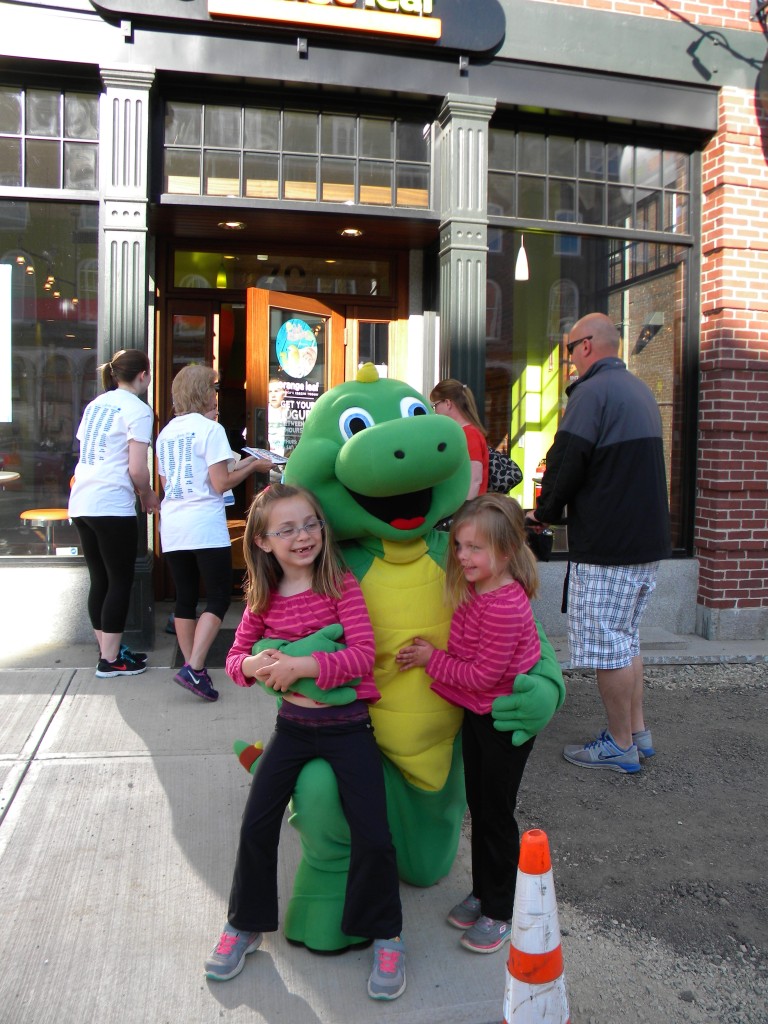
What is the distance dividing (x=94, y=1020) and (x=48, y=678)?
2772mm

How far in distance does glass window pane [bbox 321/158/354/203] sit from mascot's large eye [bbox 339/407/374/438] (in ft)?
11.7

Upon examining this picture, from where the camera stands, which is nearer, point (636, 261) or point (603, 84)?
point (603, 84)

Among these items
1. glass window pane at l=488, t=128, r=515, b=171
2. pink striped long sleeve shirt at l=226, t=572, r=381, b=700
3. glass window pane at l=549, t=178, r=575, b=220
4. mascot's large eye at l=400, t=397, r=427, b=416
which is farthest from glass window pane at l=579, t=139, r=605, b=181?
pink striped long sleeve shirt at l=226, t=572, r=381, b=700

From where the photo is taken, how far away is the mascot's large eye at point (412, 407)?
2.57m

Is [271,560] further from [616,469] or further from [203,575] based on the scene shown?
[203,575]

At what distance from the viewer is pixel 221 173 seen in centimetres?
550

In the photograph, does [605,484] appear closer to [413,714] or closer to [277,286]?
[413,714]

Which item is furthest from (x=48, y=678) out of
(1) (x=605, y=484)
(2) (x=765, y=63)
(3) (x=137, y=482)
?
(2) (x=765, y=63)

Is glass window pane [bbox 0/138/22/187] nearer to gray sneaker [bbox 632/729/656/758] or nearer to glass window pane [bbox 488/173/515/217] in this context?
glass window pane [bbox 488/173/515/217]

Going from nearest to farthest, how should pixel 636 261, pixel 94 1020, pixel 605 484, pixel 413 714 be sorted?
pixel 94 1020, pixel 413 714, pixel 605 484, pixel 636 261

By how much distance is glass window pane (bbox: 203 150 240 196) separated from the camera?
216 inches

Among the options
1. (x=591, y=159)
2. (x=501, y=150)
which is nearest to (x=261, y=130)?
(x=501, y=150)

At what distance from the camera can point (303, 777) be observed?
2389 mm

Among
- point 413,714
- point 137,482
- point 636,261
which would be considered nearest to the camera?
point 413,714
